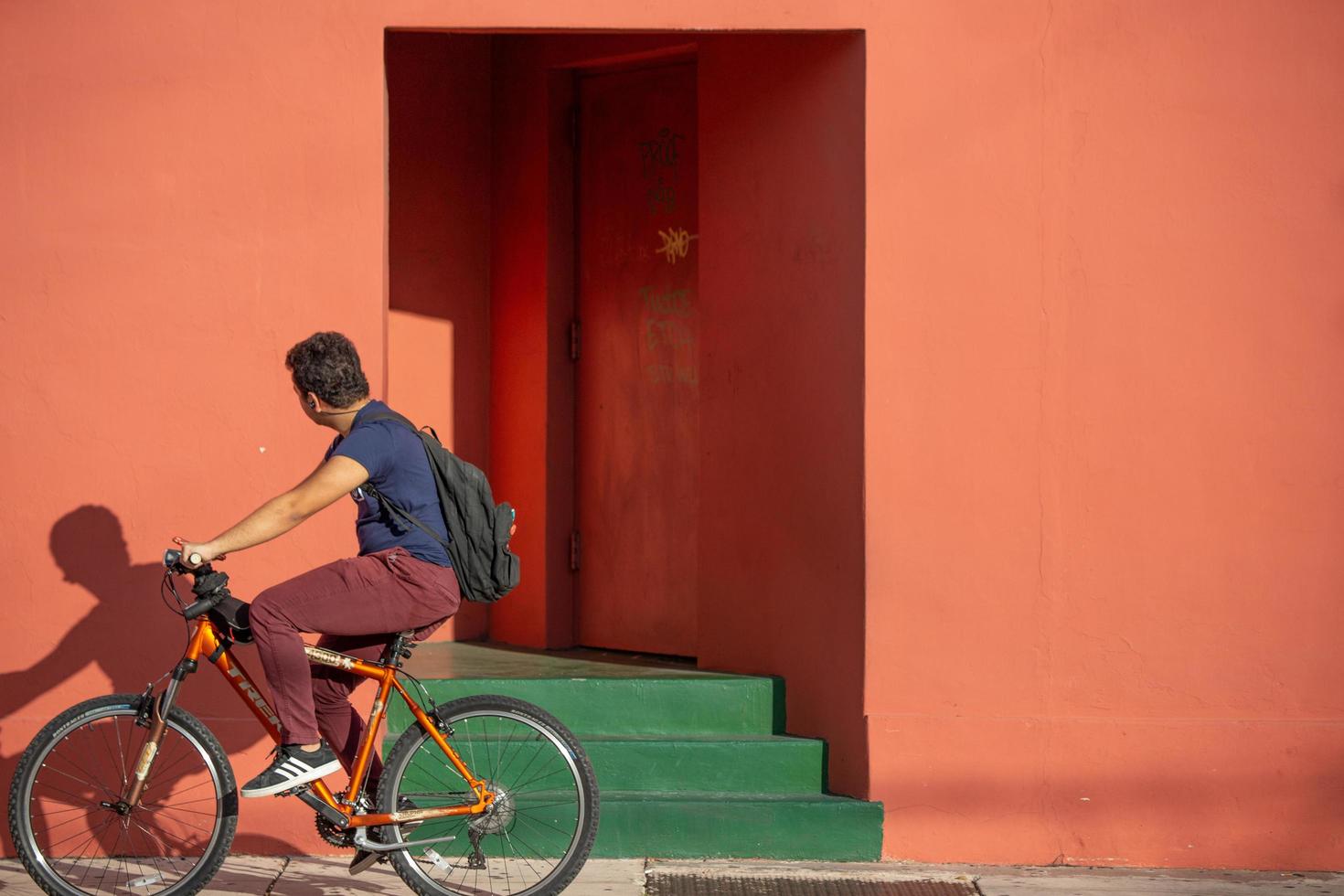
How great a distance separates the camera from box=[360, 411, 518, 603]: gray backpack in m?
4.88

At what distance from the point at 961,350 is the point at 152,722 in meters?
3.23

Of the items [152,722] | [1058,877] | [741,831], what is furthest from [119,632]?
[1058,877]

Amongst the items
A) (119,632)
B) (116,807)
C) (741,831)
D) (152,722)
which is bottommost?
(741,831)

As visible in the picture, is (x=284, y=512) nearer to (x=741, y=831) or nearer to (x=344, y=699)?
(x=344, y=699)

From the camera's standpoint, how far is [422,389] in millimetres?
7965

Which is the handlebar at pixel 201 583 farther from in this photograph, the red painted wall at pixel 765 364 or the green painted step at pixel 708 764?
the red painted wall at pixel 765 364

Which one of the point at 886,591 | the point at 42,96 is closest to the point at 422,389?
the point at 42,96

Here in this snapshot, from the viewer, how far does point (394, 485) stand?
15.8 ft

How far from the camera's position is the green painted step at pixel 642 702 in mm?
6281

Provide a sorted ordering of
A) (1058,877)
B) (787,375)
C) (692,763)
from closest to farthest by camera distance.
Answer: (1058,877) → (692,763) → (787,375)

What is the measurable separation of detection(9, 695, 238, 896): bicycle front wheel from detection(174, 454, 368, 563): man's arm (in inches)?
24.5

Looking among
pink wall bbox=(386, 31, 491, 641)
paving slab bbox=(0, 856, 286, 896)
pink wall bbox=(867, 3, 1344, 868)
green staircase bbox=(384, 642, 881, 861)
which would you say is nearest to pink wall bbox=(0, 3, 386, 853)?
paving slab bbox=(0, 856, 286, 896)

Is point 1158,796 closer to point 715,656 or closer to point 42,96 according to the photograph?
point 715,656

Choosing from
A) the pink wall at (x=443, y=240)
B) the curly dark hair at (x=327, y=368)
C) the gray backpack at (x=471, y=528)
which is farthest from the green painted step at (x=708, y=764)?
the pink wall at (x=443, y=240)
